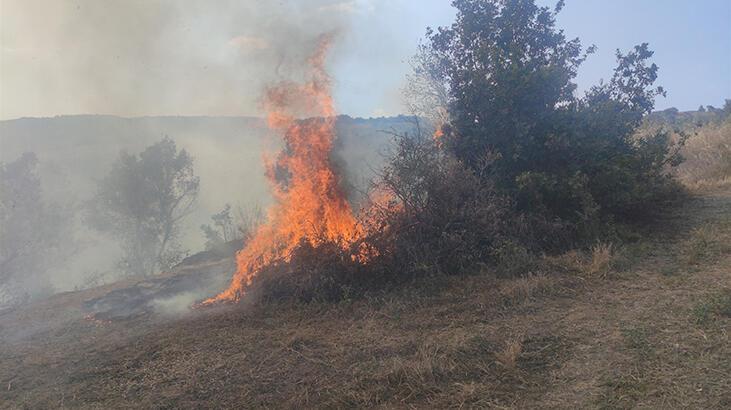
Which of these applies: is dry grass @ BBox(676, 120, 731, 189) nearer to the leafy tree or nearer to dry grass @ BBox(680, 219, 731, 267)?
dry grass @ BBox(680, 219, 731, 267)

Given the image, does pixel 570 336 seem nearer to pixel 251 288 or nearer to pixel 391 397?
pixel 391 397

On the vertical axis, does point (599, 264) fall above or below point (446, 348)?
above

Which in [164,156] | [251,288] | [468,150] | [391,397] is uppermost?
[164,156]

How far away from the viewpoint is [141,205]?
24422 mm

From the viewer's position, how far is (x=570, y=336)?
5.02 m

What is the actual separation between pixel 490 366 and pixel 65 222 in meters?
24.6

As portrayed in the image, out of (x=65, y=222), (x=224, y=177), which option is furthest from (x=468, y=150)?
(x=224, y=177)

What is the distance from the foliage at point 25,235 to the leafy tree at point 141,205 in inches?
98.9

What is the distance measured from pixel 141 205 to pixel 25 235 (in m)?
5.04

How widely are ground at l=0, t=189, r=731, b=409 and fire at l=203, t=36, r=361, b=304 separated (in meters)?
1.34

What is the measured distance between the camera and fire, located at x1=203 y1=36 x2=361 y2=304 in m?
8.35

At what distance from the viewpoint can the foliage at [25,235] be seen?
67.2 feet

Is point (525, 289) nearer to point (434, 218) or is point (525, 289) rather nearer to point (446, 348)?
point (446, 348)

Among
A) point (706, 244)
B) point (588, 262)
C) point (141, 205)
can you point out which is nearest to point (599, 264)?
point (588, 262)
